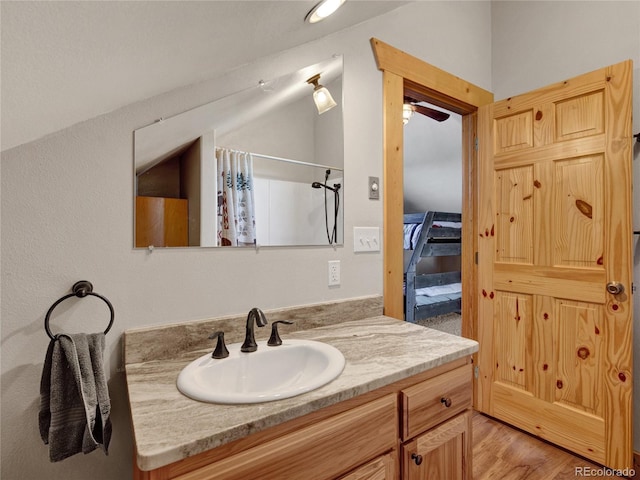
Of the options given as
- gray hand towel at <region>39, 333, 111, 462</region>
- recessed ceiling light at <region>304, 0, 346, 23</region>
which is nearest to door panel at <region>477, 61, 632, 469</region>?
recessed ceiling light at <region>304, 0, 346, 23</region>

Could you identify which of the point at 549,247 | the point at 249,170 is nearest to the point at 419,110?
the point at 549,247

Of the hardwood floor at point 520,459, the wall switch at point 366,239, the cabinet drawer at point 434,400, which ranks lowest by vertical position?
the hardwood floor at point 520,459

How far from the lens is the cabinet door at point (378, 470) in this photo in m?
0.89

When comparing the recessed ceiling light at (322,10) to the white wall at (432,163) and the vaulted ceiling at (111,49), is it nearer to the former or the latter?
the vaulted ceiling at (111,49)

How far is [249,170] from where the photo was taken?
1288 millimetres

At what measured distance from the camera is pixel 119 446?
3.45 ft

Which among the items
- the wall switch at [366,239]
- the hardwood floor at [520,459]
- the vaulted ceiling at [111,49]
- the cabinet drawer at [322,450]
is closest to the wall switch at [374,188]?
the wall switch at [366,239]

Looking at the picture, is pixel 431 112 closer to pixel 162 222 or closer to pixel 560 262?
pixel 560 262

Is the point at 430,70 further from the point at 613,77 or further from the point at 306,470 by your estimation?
the point at 306,470

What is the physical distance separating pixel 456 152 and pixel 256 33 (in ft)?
10.5

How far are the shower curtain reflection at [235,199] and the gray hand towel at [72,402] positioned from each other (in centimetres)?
54

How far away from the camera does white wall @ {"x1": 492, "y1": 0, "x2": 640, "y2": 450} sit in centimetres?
164

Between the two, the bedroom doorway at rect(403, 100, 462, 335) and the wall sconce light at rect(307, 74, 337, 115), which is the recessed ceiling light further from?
the bedroom doorway at rect(403, 100, 462, 335)

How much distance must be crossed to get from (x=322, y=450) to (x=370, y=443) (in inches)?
6.7
